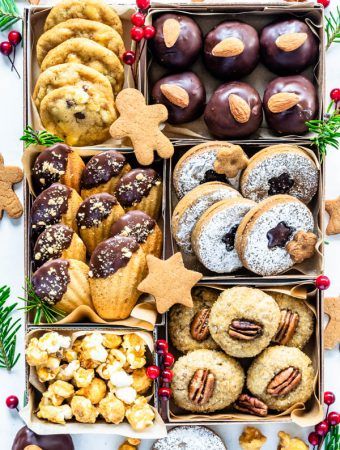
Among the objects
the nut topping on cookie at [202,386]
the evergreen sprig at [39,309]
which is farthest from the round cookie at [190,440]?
the evergreen sprig at [39,309]

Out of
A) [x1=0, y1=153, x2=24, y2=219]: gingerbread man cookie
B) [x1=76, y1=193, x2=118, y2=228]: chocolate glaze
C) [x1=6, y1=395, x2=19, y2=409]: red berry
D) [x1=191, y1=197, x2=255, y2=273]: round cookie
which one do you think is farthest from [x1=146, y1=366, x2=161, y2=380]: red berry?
[x1=0, y1=153, x2=24, y2=219]: gingerbread man cookie

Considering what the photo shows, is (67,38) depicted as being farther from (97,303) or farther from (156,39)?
(97,303)

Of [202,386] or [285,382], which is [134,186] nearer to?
[202,386]

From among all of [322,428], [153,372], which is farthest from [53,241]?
[322,428]

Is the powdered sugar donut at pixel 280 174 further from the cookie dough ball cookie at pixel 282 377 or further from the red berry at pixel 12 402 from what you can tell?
the red berry at pixel 12 402

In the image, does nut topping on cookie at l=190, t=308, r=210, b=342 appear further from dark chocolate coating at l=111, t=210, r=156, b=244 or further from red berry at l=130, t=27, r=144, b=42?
red berry at l=130, t=27, r=144, b=42

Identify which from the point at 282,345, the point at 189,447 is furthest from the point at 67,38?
the point at 189,447
